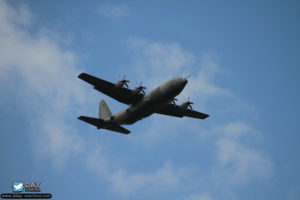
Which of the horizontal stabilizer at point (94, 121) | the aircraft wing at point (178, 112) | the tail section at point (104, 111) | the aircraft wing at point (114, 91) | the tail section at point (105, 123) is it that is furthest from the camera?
the tail section at point (104, 111)

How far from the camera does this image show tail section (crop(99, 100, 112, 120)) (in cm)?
5361

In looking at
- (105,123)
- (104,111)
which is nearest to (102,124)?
(105,123)

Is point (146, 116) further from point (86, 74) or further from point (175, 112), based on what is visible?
point (86, 74)

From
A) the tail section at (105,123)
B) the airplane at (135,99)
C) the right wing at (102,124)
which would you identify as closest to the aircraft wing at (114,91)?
the airplane at (135,99)

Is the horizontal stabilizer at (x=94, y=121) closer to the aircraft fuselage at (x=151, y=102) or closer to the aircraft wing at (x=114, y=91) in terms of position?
the aircraft fuselage at (x=151, y=102)

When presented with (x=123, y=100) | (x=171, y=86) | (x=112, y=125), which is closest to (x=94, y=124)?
(x=112, y=125)

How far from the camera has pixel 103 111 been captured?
178 ft

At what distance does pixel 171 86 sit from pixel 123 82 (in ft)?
20.7

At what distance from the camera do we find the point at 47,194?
1602 inches

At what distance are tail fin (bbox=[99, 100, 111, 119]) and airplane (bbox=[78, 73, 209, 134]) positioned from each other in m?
3.87

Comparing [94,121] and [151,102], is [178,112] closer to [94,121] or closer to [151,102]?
[151,102]

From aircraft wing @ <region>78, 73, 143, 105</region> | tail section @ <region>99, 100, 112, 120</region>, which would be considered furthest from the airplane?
tail section @ <region>99, 100, 112, 120</region>

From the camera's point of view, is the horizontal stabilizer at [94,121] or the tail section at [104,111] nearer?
the horizontal stabilizer at [94,121]

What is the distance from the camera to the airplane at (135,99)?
1677 inches
